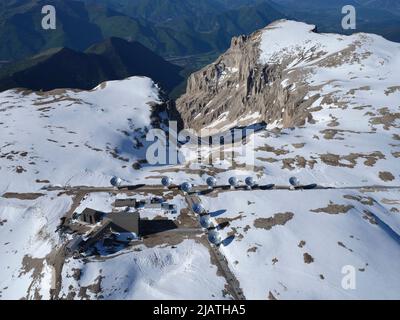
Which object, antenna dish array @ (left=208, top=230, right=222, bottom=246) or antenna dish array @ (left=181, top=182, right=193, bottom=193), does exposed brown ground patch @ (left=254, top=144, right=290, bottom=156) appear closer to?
antenna dish array @ (left=181, top=182, right=193, bottom=193)

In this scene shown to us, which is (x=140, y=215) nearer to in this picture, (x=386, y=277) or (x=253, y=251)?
(x=253, y=251)

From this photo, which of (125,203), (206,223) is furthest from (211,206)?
(125,203)

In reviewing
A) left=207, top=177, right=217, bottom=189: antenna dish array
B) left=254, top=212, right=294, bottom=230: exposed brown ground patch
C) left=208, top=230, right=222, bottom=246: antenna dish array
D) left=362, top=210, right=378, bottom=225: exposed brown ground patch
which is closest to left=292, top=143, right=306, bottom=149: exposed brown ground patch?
left=207, top=177, right=217, bottom=189: antenna dish array

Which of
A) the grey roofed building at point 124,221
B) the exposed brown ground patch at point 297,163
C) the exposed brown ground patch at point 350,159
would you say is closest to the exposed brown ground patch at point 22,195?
the grey roofed building at point 124,221

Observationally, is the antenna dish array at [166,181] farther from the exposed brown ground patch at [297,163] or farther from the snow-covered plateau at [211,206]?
the exposed brown ground patch at [297,163]

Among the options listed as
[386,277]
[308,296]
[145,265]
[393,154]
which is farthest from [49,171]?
[393,154]

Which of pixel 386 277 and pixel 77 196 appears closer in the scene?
pixel 386 277
